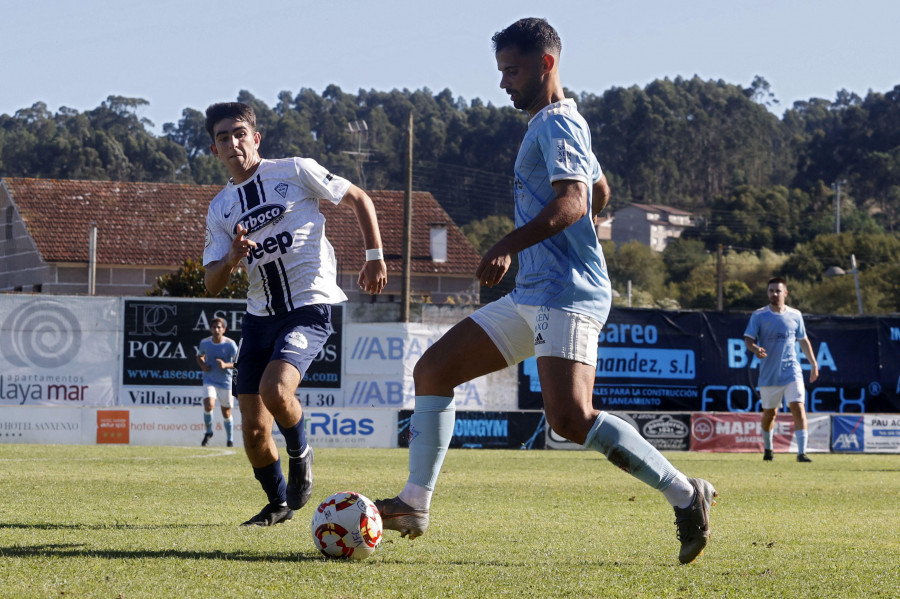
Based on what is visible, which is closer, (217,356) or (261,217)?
(261,217)

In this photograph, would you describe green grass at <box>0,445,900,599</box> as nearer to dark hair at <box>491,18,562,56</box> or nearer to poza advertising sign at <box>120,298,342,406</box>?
dark hair at <box>491,18,562,56</box>

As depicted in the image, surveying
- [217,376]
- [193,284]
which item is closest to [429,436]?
[217,376]

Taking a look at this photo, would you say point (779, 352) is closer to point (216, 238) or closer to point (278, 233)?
point (278, 233)

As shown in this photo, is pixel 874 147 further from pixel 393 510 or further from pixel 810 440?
pixel 393 510

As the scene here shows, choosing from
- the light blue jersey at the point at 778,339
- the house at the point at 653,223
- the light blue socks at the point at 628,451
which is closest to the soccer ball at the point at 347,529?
the light blue socks at the point at 628,451

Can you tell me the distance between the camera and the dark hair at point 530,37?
4.97 meters

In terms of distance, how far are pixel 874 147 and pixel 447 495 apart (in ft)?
370

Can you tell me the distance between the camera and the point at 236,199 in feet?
20.8

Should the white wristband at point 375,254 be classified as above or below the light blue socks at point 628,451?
above

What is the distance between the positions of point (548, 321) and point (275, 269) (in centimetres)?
196

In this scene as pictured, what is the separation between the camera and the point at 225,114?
6332 millimetres

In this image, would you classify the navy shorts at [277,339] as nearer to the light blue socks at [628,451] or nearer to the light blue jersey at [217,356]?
the light blue socks at [628,451]

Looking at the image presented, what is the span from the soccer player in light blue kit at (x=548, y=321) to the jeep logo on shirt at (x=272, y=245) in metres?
1.35

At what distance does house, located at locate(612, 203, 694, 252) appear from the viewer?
121 meters
